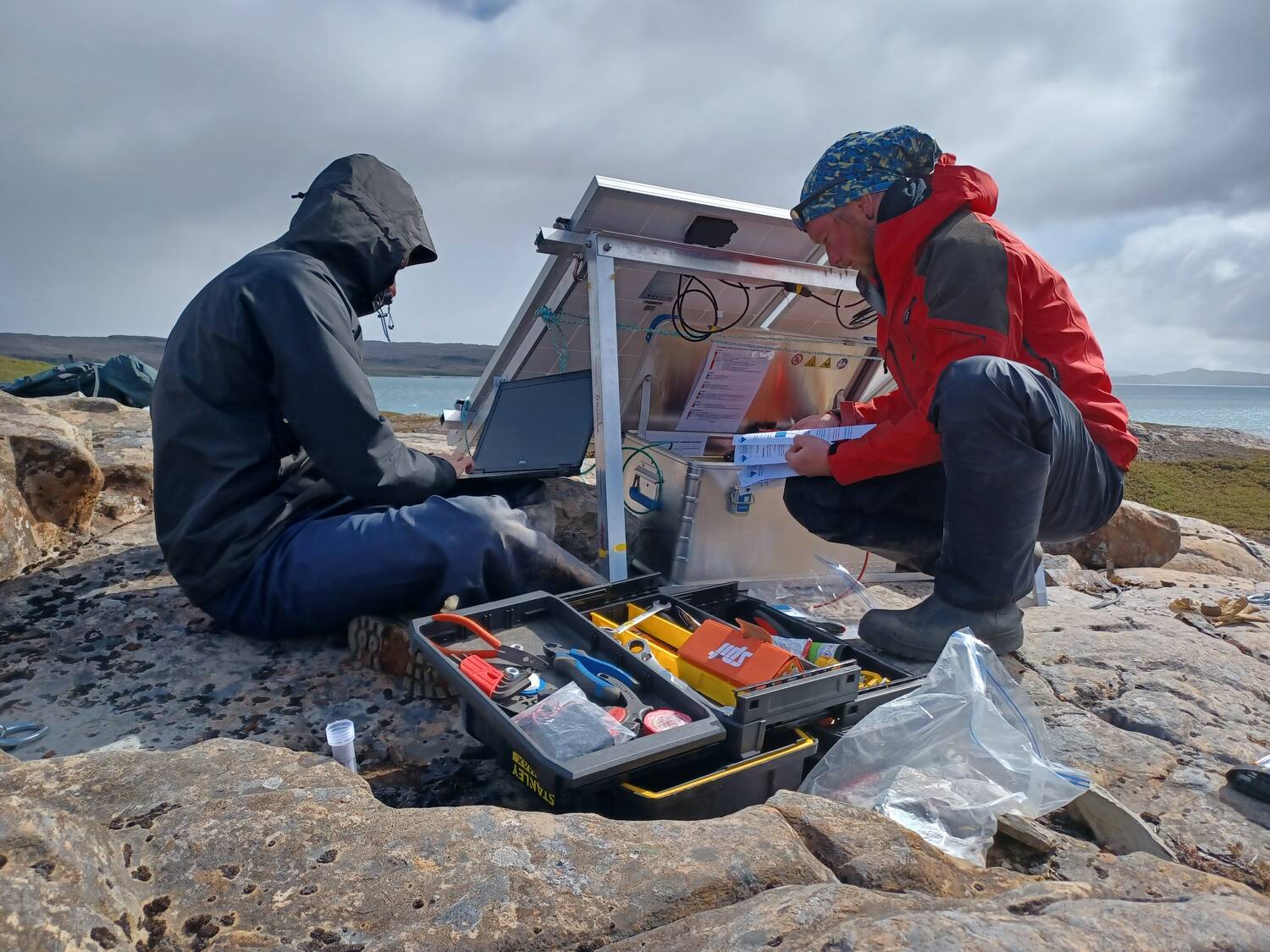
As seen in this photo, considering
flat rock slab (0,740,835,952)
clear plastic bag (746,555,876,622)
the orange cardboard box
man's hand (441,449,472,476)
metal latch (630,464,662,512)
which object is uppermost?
man's hand (441,449,472,476)

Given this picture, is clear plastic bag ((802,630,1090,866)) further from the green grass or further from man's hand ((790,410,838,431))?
the green grass

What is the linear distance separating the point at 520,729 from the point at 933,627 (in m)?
1.49

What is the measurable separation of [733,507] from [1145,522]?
456cm

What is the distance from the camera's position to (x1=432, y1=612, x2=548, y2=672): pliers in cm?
187

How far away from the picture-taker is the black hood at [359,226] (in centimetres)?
249

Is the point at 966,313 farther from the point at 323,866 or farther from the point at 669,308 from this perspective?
the point at 323,866

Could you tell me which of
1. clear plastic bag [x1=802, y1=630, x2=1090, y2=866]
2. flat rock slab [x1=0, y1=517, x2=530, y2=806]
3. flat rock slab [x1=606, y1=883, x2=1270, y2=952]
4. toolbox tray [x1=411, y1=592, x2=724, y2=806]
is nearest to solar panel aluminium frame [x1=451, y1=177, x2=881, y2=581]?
toolbox tray [x1=411, y1=592, x2=724, y2=806]

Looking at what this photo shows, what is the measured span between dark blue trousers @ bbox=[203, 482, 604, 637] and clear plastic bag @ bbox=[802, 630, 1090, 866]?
121 cm

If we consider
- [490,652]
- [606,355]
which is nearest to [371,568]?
[490,652]

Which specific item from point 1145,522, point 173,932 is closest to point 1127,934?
point 173,932

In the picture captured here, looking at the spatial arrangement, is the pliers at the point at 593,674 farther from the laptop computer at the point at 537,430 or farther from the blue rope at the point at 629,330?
the blue rope at the point at 629,330

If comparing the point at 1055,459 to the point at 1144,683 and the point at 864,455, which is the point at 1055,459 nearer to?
the point at 864,455

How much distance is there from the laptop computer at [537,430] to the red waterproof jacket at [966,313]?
113cm

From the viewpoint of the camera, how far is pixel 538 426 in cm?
338
